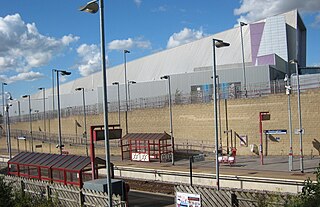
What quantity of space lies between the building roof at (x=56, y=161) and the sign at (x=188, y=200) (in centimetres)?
761

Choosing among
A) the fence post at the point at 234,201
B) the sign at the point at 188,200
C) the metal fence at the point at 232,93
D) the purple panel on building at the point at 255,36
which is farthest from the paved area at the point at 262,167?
the purple panel on building at the point at 255,36

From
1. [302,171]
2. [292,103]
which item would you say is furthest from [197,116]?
[302,171]

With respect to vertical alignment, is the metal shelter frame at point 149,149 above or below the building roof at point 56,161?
below

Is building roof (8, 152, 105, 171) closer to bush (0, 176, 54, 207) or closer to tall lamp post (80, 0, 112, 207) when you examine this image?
bush (0, 176, 54, 207)

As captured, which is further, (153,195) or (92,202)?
(153,195)

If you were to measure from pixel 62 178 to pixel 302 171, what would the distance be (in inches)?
606

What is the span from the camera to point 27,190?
58.2ft

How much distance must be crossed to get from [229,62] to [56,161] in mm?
49237

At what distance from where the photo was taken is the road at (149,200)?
18906 mm

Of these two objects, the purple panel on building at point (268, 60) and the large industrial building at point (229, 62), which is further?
the purple panel on building at point (268, 60)

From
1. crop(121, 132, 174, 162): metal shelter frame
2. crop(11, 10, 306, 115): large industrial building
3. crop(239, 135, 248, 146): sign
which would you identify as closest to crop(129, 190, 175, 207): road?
crop(121, 132, 174, 162): metal shelter frame

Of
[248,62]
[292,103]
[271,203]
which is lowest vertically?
[271,203]

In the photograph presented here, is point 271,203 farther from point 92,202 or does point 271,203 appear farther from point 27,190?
point 27,190

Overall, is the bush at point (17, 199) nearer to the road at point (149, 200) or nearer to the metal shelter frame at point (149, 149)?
the road at point (149, 200)
